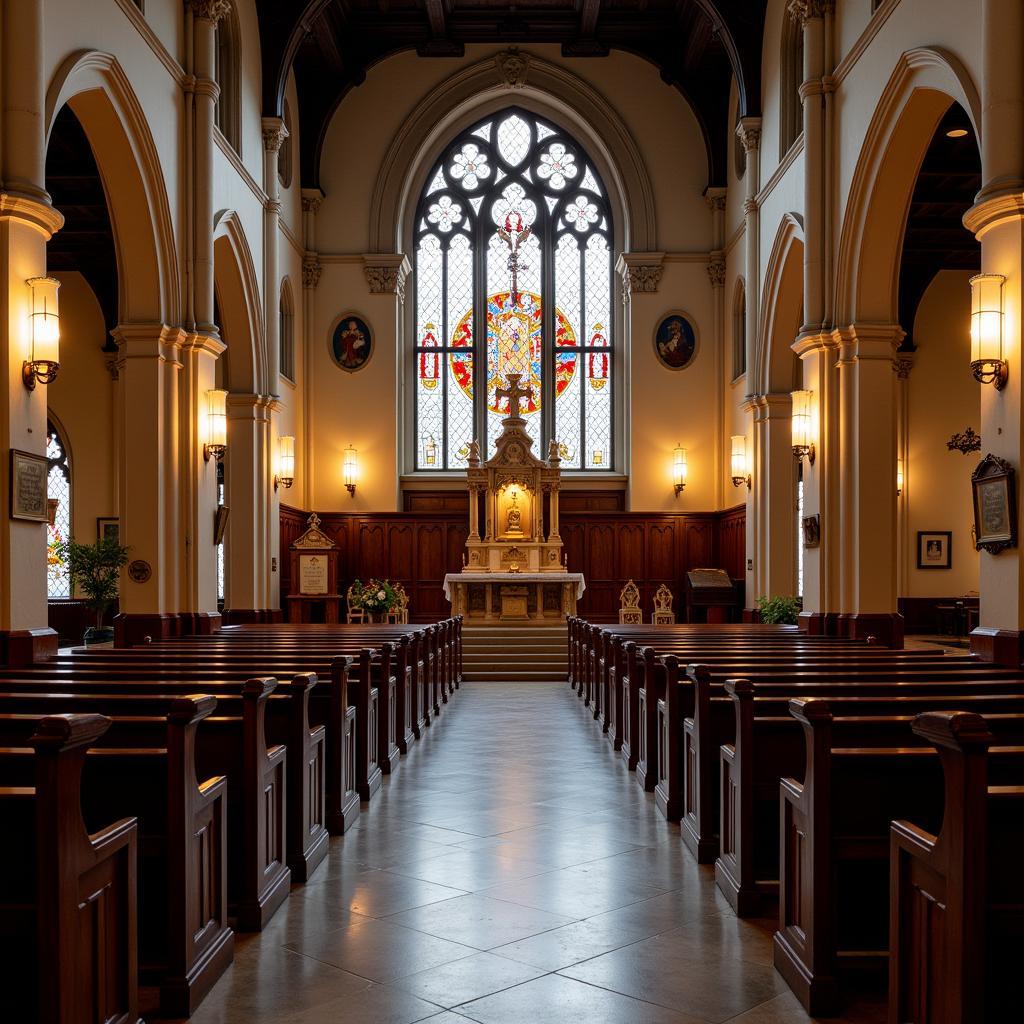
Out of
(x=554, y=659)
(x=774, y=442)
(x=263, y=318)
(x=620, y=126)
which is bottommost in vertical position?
(x=554, y=659)

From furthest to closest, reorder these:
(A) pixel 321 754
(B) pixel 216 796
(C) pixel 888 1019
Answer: (A) pixel 321 754 < (B) pixel 216 796 < (C) pixel 888 1019

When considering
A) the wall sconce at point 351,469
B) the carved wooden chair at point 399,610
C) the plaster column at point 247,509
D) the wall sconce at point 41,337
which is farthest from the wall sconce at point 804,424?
the wall sconce at point 351,469

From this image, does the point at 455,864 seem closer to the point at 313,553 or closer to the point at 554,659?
the point at 554,659

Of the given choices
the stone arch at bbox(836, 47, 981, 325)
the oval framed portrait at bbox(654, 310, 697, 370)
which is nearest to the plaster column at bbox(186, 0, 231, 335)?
the stone arch at bbox(836, 47, 981, 325)

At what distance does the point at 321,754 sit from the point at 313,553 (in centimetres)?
1308

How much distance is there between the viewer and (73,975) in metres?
2.77

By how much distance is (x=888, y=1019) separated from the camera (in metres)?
3.30

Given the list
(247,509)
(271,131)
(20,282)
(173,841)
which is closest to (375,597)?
(247,509)

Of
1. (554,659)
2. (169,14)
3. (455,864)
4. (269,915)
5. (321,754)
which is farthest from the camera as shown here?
(554,659)

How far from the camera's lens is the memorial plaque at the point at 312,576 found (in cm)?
1862

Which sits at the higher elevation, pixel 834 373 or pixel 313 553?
pixel 834 373

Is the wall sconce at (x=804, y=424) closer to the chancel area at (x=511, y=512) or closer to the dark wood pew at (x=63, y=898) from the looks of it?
the chancel area at (x=511, y=512)

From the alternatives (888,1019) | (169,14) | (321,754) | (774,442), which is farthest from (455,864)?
(774,442)

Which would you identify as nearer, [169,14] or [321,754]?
[321,754]
